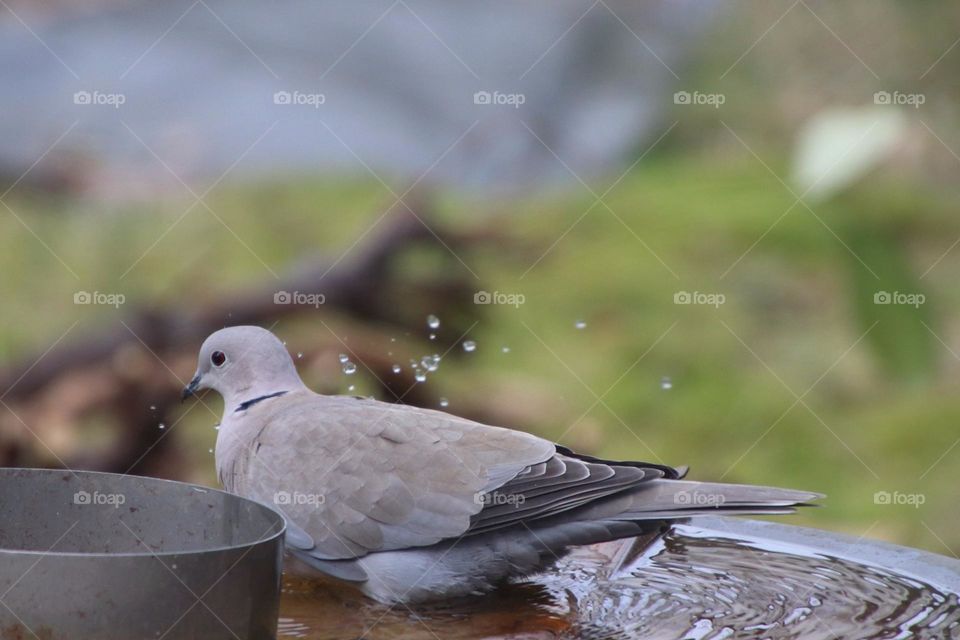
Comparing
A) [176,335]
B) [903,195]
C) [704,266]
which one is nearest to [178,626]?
[176,335]

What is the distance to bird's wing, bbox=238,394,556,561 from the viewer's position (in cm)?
247

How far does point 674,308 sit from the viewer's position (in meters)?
5.52

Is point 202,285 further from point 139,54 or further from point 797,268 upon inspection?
point 797,268

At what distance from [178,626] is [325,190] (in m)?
5.33

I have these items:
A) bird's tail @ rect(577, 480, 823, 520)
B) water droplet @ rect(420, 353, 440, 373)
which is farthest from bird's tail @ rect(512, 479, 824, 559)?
water droplet @ rect(420, 353, 440, 373)

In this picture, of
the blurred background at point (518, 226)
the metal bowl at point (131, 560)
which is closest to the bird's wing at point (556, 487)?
the metal bowl at point (131, 560)

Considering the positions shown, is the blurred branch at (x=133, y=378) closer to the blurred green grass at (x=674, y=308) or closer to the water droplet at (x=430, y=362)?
the water droplet at (x=430, y=362)

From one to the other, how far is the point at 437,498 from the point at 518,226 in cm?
385

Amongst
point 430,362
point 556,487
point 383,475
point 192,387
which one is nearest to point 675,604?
point 556,487

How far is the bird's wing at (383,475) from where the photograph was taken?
8.12ft

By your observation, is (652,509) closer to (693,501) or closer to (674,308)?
(693,501)

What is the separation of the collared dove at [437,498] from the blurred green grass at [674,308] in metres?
1.57

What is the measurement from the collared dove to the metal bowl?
0.55m

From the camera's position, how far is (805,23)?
6723 millimetres
